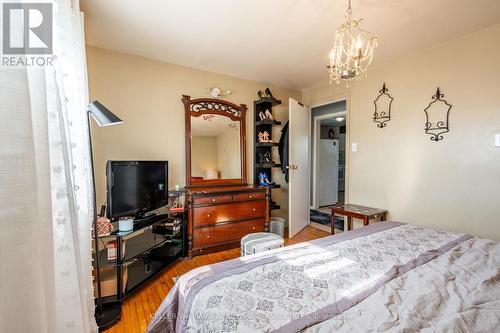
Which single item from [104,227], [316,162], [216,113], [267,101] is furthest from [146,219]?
[316,162]

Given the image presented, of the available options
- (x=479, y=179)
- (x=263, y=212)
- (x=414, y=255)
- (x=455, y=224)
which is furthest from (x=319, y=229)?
(x=414, y=255)

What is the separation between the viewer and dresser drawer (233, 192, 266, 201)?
2930mm

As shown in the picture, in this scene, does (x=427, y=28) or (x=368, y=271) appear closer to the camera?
(x=368, y=271)

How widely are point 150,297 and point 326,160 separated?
4599 millimetres

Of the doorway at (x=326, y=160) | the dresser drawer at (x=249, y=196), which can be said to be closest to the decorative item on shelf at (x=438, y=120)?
the doorway at (x=326, y=160)

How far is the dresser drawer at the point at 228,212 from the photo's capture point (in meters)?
2.68

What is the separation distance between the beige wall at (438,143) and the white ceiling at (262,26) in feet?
0.70

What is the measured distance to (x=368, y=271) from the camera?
3.68 feet

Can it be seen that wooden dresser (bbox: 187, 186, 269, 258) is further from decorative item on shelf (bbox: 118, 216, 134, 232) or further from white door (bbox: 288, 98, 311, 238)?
decorative item on shelf (bbox: 118, 216, 134, 232)

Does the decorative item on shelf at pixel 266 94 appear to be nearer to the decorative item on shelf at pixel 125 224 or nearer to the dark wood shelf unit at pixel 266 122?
the dark wood shelf unit at pixel 266 122

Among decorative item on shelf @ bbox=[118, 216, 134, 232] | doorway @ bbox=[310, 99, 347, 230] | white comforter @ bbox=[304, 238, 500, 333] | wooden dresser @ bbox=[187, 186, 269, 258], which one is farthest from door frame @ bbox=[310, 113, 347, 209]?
decorative item on shelf @ bbox=[118, 216, 134, 232]

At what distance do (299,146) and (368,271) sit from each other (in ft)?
8.46

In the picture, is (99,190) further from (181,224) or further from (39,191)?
(39,191)

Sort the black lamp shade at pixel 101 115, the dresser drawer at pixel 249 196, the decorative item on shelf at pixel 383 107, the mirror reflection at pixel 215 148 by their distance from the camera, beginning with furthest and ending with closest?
1. the mirror reflection at pixel 215 148
2. the dresser drawer at pixel 249 196
3. the decorative item on shelf at pixel 383 107
4. the black lamp shade at pixel 101 115
